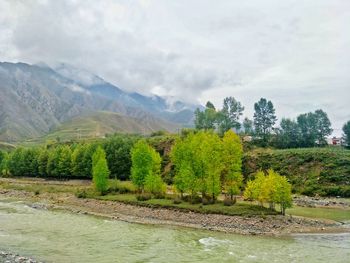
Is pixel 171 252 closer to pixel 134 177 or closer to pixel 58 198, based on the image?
pixel 134 177

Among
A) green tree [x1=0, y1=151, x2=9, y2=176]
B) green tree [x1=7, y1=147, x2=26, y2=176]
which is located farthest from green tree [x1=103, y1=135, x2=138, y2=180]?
green tree [x1=0, y1=151, x2=9, y2=176]

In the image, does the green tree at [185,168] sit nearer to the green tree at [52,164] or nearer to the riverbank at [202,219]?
the riverbank at [202,219]

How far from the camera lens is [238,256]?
138ft

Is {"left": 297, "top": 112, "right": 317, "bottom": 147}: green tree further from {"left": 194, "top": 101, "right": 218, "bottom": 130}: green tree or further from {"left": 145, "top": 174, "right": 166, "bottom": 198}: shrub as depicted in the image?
{"left": 145, "top": 174, "right": 166, "bottom": 198}: shrub

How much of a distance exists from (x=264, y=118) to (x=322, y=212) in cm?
9607

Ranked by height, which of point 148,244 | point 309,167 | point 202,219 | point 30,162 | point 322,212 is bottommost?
point 148,244

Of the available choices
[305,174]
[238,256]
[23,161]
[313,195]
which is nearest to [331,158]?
[305,174]

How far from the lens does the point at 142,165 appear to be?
91.0 metres

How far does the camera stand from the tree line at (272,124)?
16012 centimetres

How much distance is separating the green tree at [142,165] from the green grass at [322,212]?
3137cm

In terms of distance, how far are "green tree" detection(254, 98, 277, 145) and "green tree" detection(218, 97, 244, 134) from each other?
7597 millimetres

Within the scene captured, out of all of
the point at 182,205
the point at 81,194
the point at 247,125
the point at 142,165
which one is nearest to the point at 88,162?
the point at 81,194

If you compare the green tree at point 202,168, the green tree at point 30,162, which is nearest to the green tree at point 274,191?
the green tree at point 202,168

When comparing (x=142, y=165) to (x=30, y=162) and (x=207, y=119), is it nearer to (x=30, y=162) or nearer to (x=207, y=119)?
(x=30, y=162)
